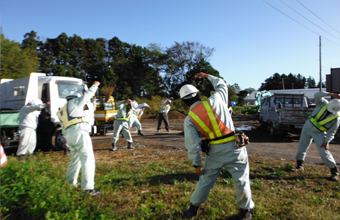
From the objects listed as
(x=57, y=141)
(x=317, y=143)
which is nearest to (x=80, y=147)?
(x=57, y=141)

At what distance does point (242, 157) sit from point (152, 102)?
968 inches

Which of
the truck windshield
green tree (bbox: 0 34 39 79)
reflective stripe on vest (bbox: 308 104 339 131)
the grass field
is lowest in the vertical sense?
the grass field

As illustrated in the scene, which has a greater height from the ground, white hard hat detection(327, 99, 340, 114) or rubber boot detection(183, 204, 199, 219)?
white hard hat detection(327, 99, 340, 114)

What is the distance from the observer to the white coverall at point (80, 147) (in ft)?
13.1

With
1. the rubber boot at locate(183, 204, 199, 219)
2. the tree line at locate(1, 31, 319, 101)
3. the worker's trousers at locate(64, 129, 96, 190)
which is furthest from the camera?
the tree line at locate(1, 31, 319, 101)

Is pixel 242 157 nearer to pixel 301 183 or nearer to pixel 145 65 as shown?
pixel 301 183

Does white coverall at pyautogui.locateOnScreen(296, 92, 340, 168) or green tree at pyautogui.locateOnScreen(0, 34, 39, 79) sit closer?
white coverall at pyautogui.locateOnScreen(296, 92, 340, 168)

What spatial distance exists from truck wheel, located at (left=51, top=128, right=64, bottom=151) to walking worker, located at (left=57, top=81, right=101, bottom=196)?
13.8 feet

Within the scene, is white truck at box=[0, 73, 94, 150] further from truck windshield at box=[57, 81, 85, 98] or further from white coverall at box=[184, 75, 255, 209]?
white coverall at box=[184, 75, 255, 209]

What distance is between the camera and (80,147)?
4.09 m

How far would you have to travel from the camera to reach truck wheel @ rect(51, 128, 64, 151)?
797 cm

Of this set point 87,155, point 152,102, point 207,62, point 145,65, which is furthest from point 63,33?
point 87,155

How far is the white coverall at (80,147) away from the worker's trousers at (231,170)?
2008 mm

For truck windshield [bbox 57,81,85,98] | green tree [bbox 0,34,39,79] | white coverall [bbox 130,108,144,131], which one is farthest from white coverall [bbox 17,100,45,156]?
green tree [bbox 0,34,39,79]
